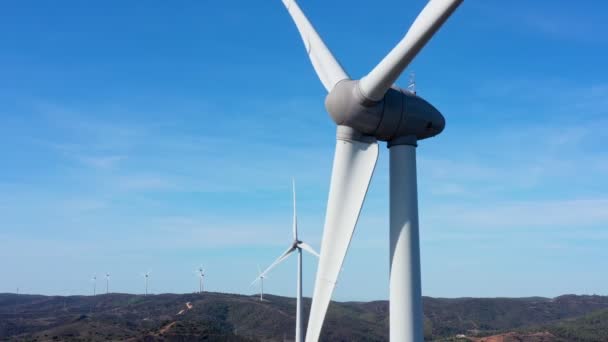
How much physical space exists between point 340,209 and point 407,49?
25.8ft

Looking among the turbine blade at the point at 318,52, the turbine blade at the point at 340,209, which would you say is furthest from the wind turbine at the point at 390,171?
the turbine blade at the point at 318,52

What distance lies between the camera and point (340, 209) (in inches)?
1120

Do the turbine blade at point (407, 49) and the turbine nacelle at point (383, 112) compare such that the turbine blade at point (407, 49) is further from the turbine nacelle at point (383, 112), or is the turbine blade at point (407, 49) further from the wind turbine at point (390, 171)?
the turbine nacelle at point (383, 112)

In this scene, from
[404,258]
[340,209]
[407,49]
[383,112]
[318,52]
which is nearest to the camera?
[407,49]

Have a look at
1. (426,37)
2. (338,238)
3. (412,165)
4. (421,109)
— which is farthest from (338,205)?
(426,37)

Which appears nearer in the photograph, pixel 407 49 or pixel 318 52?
pixel 407 49

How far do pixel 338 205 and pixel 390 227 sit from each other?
258 cm

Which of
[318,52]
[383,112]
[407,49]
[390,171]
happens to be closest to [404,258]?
[390,171]

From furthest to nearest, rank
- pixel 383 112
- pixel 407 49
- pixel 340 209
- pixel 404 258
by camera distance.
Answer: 1. pixel 340 209
2. pixel 383 112
3. pixel 404 258
4. pixel 407 49

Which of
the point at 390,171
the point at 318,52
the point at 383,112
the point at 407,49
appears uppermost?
the point at 318,52

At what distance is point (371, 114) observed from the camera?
27.4 metres

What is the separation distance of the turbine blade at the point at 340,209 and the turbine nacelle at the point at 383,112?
2.75ft

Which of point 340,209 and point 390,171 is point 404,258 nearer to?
point 340,209

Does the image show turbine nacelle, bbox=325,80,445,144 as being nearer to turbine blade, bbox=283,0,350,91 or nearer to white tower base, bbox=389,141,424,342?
white tower base, bbox=389,141,424,342
